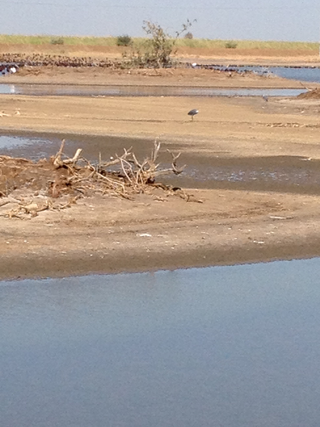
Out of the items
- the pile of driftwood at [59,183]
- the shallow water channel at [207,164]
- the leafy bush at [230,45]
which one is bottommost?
the leafy bush at [230,45]

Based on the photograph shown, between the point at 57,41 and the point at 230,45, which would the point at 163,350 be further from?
the point at 230,45

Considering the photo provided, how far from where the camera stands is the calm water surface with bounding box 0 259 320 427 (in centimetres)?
636

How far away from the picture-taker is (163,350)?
7535mm

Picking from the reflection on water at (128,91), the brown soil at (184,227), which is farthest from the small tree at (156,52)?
the brown soil at (184,227)

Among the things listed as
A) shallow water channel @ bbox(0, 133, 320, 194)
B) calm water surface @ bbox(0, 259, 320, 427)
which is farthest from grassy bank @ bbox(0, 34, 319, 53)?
calm water surface @ bbox(0, 259, 320, 427)

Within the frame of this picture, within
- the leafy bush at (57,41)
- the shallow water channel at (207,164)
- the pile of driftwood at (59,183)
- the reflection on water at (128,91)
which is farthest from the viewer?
the leafy bush at (57,41)

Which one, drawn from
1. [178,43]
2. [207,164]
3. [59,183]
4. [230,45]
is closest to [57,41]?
[178,43]

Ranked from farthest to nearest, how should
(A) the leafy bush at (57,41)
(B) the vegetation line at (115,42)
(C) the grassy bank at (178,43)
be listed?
1. (B) the vegetation line at (115,42)
2. (C) the grassy bank at (178,43)
3. (A) the leafy bush at (57,41)

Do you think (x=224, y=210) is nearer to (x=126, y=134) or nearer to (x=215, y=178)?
(x=215, y=178)

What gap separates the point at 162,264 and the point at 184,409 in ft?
12.9

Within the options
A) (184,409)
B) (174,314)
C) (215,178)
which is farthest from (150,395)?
(215,178)

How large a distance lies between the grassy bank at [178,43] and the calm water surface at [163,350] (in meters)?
78.7

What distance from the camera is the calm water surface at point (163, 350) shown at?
20.9 ft

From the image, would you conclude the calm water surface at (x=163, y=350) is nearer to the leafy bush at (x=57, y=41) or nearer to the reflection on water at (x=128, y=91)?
the reflection on water at (x=128, y=91)
